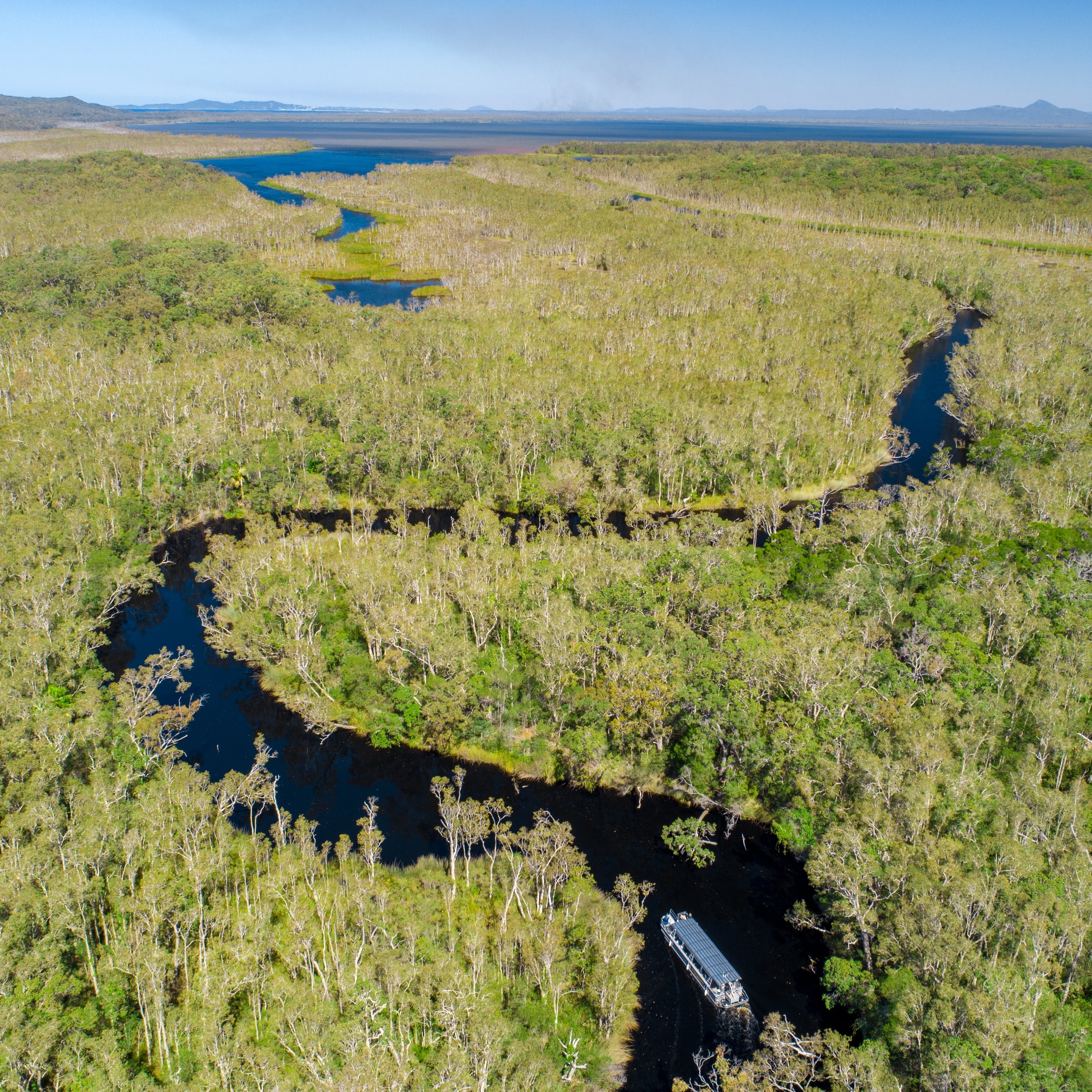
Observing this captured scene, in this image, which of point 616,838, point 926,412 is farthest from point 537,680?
point 926,412

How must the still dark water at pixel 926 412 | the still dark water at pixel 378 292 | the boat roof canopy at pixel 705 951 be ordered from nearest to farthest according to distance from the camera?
the boat roof canopy at pixel 705 951, the still dark water at pixel 926 412, the still dark water at pixel 378 292

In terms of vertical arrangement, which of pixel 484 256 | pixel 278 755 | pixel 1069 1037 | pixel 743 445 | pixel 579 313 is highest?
pixel 484 256

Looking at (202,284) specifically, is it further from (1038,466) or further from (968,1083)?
(968,1083)

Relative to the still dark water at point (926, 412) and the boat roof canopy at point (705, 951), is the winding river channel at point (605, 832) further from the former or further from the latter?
the still dark water at point (926, 412)

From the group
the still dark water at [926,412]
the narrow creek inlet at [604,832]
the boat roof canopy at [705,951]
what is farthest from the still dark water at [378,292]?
the boat roof canopy at [705,951]

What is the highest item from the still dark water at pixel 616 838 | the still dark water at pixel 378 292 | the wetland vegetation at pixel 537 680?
the still dark water at pixel 378 292

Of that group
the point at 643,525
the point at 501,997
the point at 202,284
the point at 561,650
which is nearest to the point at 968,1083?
the point at 501,997
